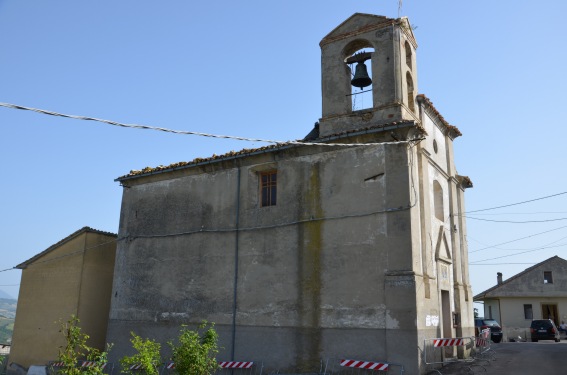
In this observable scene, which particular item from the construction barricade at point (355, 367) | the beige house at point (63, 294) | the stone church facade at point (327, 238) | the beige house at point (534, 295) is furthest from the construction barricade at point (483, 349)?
the beige house at point (534, 295)

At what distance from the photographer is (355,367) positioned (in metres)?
12.6

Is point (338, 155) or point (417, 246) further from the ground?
point (338, 155)

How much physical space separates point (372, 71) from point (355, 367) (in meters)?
8.47

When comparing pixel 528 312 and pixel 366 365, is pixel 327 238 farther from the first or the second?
pixel 528 312

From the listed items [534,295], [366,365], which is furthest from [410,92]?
[534,295]

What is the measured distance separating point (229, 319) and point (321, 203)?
4.65 metres

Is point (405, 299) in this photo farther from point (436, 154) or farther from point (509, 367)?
point (436, 154)

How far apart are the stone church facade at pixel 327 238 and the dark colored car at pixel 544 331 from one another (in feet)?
49.6

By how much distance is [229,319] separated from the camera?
15242 mm

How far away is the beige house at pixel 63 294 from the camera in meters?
18.8

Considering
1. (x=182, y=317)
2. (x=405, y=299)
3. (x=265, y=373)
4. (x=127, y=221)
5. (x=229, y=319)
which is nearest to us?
(x=405, y=299)

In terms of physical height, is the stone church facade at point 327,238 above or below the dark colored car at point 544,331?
above

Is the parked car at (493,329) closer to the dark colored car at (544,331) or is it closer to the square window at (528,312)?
the dark colored car at (544,331)

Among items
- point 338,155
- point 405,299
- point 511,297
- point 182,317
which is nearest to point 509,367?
point 405,299
